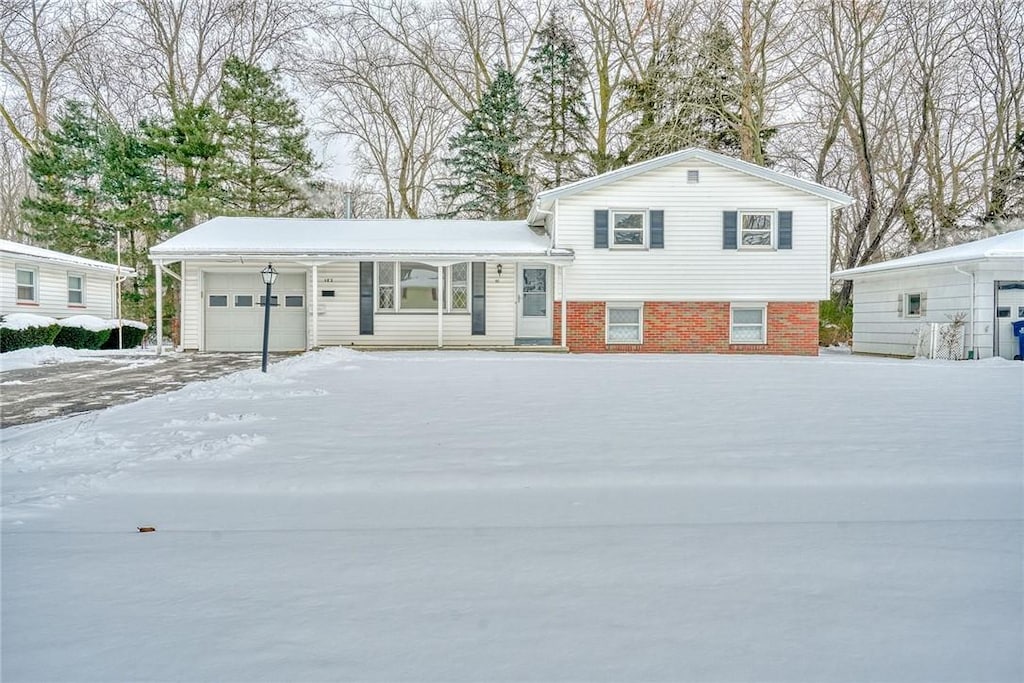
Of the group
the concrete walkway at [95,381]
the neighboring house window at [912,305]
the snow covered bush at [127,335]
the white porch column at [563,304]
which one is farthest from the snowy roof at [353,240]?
the neighboring house window at [912,305]

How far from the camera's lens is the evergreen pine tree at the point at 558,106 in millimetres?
26641

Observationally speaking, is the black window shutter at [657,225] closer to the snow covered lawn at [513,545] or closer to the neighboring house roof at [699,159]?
the neighboring house roof at [699,159]

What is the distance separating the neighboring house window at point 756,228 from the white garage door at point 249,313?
11874 mm

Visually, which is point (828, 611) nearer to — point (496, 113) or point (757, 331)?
Result: point (757, 331)

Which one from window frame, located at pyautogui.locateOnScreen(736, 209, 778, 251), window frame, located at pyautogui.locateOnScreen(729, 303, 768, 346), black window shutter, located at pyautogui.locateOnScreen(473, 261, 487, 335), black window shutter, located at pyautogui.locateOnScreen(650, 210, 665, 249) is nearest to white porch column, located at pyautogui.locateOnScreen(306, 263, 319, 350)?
black window shutter, located at pyautogui.locateOnScreen(473, 261, 487, 335)

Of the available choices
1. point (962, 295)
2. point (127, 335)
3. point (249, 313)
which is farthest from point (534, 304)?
point (127, 335)

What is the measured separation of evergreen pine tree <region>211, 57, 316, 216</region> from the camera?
80.2 feet

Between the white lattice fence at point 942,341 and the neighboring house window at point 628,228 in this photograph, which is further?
the neighboring house window at point 628,228

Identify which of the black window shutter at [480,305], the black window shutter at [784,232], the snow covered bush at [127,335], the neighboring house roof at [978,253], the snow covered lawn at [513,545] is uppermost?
the black window shutter at [784,232]

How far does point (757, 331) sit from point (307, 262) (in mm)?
11856

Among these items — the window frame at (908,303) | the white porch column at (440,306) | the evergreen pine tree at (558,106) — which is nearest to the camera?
the white porch column at (440,306)

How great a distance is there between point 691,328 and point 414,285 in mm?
7484

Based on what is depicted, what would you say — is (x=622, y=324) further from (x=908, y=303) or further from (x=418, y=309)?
(x=908, y=303)

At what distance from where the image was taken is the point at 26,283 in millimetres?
19172
